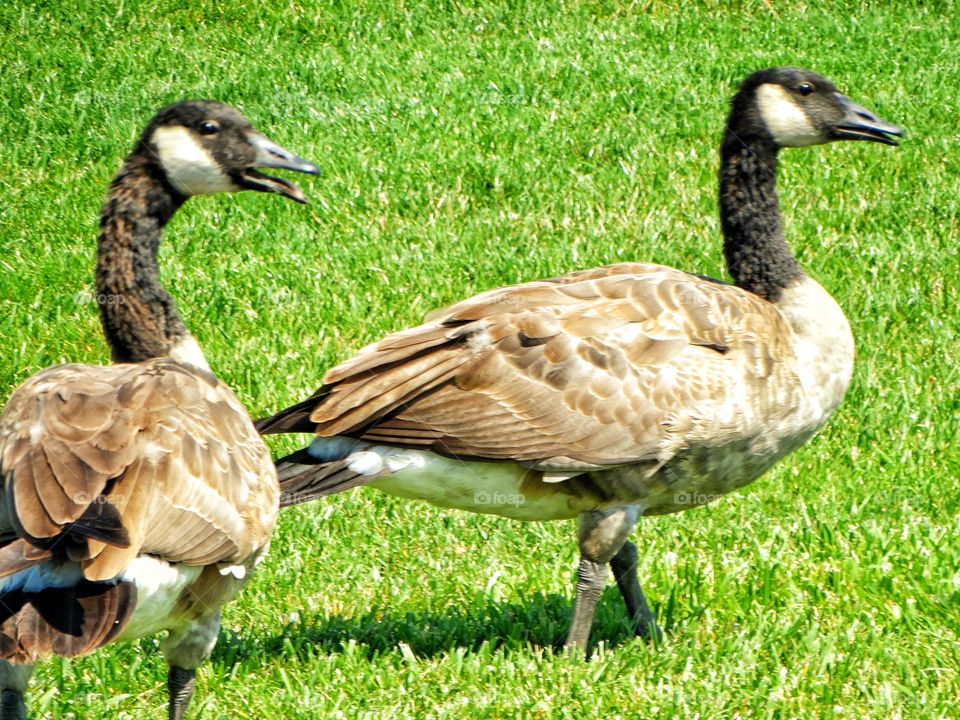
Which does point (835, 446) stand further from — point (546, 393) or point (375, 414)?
point (375, 414)

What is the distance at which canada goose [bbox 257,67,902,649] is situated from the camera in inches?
196

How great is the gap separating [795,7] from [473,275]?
7.31 m

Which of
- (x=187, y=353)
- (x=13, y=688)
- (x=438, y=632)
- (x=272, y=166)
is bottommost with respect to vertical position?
(x=438, y=632)

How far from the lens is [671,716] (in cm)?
460

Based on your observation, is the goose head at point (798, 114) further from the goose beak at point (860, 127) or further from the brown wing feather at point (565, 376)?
the brown wing feather at point (565, 376)

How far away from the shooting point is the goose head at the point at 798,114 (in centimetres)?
609

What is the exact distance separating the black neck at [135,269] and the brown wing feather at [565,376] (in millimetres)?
598

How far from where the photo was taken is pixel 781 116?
609 centimetres

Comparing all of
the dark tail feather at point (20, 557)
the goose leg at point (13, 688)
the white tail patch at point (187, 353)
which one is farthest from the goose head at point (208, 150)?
the goose leg at point (13, 688)

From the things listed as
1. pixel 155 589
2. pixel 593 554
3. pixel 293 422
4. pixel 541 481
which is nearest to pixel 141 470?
pixel 155 589

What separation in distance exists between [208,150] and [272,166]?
27 cm

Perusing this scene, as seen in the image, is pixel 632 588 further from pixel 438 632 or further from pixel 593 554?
pixel 438 632

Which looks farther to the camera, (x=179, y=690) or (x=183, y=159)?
(x=183, y=159)

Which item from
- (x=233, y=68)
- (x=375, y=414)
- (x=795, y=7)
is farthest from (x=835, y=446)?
(x=795, y=7)
